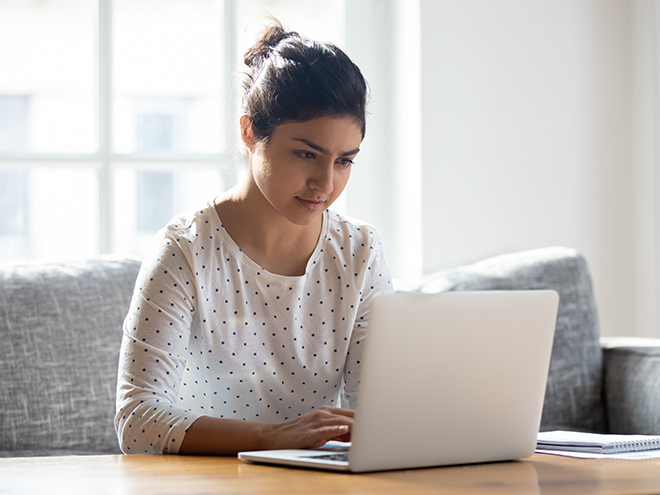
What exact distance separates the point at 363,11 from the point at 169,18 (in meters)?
0.62

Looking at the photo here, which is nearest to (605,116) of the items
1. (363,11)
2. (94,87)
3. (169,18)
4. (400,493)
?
(363,11)

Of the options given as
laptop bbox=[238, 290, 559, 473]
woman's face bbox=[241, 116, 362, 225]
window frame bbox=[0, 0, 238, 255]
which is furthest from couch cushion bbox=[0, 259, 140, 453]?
laptop bbox=[238, 290, 559, 473]

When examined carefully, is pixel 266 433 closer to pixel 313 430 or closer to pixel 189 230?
pixel 313 430

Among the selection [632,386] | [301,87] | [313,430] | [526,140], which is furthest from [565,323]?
[313,430]

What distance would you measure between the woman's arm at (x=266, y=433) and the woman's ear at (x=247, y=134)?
52 centimetres

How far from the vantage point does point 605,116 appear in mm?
2430

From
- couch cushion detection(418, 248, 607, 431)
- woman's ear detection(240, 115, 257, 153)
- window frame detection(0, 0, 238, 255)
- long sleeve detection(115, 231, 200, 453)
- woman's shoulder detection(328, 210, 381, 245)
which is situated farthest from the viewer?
window frame detection(0, 0, 238, 255)

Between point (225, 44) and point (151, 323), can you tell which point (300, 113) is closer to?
point (151, 323)

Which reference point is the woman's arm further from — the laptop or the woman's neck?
the woman's neck

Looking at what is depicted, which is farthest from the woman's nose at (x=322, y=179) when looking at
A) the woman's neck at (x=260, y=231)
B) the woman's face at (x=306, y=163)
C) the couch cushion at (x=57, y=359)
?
the couch cushion at (x=57, y=359)

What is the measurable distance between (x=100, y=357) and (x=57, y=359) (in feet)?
0.30

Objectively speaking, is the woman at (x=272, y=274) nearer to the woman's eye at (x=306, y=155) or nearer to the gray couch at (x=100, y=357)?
the woman's eye at (x=306, y=155)

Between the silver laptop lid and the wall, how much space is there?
4.53 ft

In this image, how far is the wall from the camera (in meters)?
2.27
